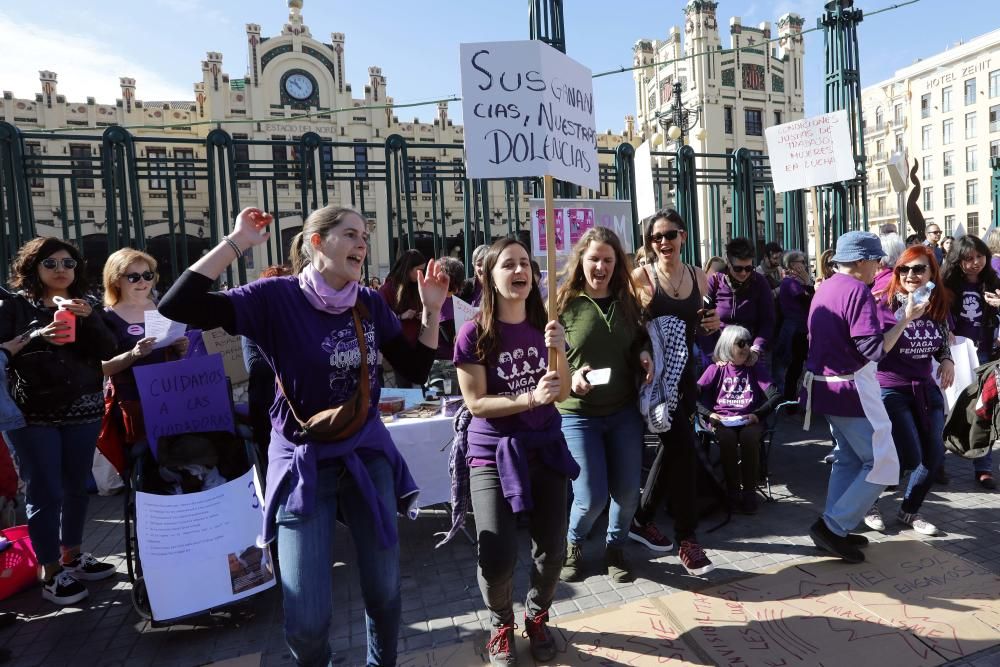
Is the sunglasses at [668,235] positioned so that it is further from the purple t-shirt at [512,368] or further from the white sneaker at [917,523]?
the white sneaker at [917,523]

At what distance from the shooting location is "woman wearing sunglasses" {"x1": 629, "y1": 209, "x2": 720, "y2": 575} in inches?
145

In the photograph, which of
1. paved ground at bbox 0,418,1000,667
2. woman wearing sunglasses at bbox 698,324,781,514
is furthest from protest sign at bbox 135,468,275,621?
woman wearing sunglasses at bbox 698,324,781,514

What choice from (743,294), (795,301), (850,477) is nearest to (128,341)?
(850,477)

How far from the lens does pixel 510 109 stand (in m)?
3.37

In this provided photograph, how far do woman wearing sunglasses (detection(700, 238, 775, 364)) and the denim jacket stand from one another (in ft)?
15.4

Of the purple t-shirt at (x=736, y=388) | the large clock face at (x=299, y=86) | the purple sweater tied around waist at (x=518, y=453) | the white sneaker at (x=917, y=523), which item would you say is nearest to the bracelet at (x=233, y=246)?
the purple sweater tied around waist at (x=518, y=453)

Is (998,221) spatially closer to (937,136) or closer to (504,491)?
(504,491)

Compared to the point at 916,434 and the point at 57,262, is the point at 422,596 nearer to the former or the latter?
the point at 57,262

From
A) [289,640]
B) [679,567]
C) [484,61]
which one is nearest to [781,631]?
[679,567]

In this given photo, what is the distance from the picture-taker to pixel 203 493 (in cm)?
331

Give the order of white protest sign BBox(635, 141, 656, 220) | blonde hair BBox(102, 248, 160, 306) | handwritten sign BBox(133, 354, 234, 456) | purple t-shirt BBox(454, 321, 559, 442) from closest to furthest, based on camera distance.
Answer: purple t-shirt BBox(454, 321, 559, 442)
handwritten sign BBox(133, 354, 234, 456)
blonde hair BBox(102, 248, 160, 306)
white protest sign BBox(635, 141, 656, 220)

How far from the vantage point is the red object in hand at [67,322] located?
3.30 m

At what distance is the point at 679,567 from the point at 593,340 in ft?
4.90

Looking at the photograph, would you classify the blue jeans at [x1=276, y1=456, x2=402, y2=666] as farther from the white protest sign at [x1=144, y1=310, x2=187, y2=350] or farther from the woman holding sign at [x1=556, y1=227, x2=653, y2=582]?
the white protest sign at [x1=144, y1=310, x2=187, y2=350]
